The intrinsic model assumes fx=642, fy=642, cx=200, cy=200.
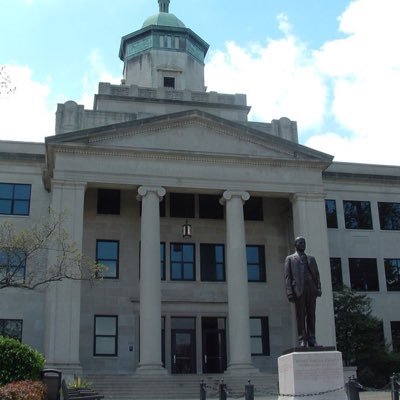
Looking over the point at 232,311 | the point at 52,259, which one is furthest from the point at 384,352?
the point at 52,259

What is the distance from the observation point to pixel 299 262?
52.1ft

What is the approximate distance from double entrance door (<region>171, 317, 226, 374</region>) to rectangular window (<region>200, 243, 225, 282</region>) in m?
2.59

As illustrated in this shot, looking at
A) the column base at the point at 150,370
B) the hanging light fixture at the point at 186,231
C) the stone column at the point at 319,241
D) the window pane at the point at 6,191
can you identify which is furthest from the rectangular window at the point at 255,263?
the window pane at the point at 6,191

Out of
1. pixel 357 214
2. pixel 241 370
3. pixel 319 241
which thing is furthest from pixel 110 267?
pixel 357 214

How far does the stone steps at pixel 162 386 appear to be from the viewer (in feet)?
98.9

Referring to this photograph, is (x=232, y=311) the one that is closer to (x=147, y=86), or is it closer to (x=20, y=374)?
(x=20, y=374)

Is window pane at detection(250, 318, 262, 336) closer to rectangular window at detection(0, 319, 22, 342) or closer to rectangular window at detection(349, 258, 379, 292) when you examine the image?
rectangular window at detection(349, 258, 379, 292)

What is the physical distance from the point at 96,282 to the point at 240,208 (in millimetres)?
9695

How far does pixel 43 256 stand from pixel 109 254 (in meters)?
3.92

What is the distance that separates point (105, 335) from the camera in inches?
1479

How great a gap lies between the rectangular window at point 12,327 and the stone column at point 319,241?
17137 mm

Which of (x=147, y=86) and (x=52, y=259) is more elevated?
(x=147, y=86)

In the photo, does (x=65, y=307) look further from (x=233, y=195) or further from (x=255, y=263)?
(x=255, y=263)

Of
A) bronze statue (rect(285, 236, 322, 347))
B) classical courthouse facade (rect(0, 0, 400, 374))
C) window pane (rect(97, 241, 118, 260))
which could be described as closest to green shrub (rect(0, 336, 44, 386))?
bronze statue (rect(285, 236, 322, 347))
